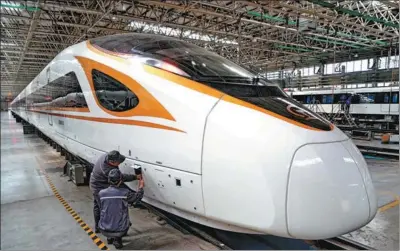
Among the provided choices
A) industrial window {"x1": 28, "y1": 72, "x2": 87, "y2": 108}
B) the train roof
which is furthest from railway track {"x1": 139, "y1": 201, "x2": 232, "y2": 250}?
the train roof

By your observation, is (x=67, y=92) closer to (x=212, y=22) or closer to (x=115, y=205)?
(x=115, y=205)

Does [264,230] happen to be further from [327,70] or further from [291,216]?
[327,70]

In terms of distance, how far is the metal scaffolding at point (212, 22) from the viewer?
12.7 m

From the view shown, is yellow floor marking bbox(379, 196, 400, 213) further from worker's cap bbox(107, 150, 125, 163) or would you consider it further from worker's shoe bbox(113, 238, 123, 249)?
worker's cap bbox(107, 150, 125, 163)

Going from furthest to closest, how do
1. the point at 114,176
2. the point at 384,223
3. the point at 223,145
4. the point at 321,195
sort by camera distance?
the point at 384,223 < the point at 114,176 < the point at 223,145 < the point at 321,195

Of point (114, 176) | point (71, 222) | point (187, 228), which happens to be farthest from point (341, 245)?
point (71, 222)

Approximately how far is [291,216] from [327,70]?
90.2ft

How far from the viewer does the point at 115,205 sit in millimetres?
3777

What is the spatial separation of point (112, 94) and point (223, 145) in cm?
211

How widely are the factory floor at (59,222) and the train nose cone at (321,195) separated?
1.59m

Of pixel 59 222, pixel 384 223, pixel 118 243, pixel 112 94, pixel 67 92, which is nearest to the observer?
pixel 118 243

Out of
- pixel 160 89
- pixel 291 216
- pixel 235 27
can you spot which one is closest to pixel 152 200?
pixel 160 89

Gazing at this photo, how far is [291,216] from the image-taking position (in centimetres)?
273

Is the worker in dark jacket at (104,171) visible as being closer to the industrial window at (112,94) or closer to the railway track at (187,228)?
the industrial window at (112,94)
